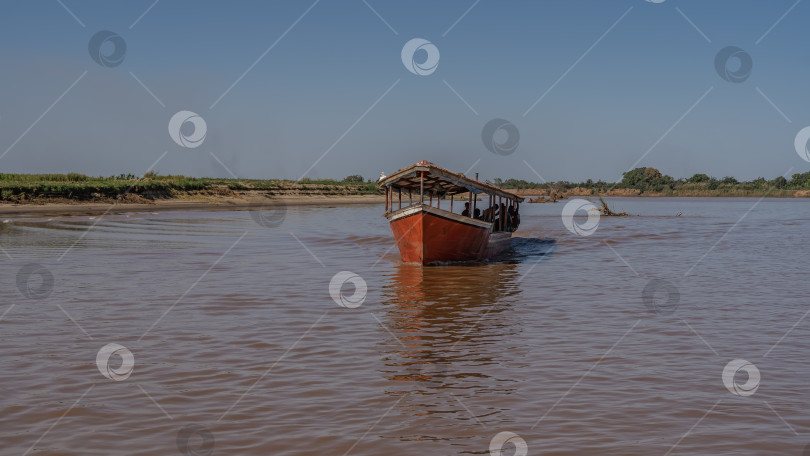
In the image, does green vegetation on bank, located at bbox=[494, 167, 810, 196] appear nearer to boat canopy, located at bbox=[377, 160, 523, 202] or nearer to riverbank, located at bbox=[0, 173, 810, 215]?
riverbank, located at bbox=[0, 173, 810, 215]

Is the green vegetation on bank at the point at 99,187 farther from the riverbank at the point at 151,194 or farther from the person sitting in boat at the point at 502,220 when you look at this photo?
the person sitting in boat at the point at 502,220

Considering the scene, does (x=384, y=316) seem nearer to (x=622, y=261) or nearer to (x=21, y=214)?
(x=622, y=261)

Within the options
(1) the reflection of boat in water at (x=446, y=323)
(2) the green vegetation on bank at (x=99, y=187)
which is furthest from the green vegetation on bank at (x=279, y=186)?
(1) the reflection of boat in water at (x=446, y=323)

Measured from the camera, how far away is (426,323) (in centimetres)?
1105

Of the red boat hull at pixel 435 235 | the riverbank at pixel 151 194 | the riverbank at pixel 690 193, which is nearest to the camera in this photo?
the red boat hull at pixel 435 235

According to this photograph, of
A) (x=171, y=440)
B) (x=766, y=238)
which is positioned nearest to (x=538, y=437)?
(x=171, y=440)

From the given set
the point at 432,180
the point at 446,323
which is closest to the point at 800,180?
the point at 432,180

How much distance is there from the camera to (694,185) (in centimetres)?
13612

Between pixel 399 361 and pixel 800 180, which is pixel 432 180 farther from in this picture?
pixel 800 180

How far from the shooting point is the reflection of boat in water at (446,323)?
26.2 ft

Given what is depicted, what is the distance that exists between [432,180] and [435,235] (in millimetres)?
2402

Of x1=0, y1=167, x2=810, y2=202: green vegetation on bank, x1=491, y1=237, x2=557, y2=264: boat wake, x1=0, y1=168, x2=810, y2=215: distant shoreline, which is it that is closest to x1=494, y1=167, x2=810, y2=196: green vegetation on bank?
x1=0, y1=167, x2=810, y2=202: green vegetation on bank

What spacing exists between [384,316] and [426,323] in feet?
3.11

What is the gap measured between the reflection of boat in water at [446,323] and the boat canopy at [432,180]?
279 cm
